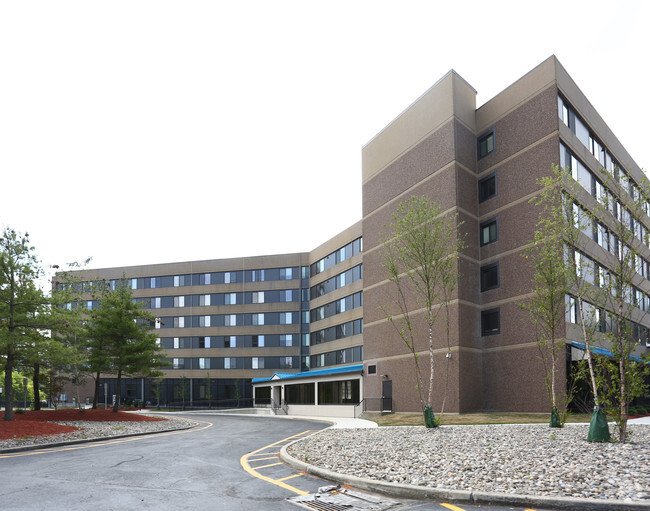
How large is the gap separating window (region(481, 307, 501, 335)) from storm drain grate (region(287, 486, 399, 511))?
2423cm

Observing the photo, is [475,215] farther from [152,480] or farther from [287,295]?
[287,295]

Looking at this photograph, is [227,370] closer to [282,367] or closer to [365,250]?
[282,367]

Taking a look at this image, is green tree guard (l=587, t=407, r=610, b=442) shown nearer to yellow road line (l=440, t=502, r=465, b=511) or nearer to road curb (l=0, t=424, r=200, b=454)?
yellow road line (l=440, t=502, r=465, b=511)

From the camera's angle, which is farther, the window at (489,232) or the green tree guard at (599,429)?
the window at (489,232)

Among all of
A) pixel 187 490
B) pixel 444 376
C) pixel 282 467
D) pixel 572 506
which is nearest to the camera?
pixel 572 506

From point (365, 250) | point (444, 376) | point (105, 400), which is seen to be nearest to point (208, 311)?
point (105, 400)

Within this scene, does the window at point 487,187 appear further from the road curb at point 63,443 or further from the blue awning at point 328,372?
the road curb at point 63,443

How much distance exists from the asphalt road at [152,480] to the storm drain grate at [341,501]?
0.25 m

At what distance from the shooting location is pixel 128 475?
10.9 metres

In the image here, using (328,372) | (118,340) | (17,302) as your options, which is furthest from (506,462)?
(328,372)

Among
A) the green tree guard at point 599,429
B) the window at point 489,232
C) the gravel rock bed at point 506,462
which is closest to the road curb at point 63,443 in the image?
the gravel rock bed at point 506,462

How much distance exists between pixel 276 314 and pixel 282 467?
5536 centimetres

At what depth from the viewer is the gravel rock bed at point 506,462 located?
26.1ft

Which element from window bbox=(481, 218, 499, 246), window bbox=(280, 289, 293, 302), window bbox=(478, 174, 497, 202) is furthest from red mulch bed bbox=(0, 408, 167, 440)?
window bbox=(280, 289, 293, 302)
